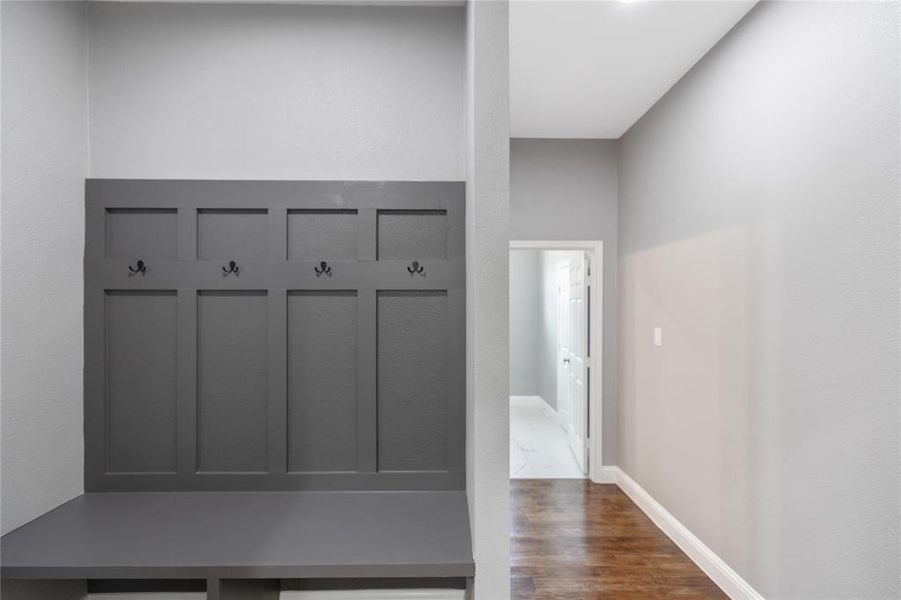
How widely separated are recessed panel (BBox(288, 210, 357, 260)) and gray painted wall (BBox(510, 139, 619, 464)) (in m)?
2.58

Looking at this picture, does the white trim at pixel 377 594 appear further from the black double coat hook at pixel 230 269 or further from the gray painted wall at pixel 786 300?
the gray painted wall at pixel 786 300

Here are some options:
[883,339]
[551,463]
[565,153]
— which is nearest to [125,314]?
[883,339]

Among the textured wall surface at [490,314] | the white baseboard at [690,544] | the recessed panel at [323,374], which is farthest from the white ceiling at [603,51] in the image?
the white baseboard at [690,544]

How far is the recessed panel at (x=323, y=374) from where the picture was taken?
1.93 m

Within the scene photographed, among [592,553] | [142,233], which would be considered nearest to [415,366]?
[142,233]

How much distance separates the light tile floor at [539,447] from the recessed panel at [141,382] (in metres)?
3.22

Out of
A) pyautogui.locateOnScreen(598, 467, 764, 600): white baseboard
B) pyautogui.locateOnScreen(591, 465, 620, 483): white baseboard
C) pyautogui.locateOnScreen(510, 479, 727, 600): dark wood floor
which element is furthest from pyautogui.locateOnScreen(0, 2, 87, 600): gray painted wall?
pyautogui.locateOnScreen(591, 465, 620, 483): white baseboard

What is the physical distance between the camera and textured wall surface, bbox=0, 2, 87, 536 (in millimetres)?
1587

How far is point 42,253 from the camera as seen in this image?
171 cm

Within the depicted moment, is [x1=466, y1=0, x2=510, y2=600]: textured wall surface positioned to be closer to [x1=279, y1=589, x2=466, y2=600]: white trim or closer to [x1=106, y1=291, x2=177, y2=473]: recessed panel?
[x1=279, y1=589, x2=466, y2=600]: white trim

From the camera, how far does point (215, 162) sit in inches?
76.7

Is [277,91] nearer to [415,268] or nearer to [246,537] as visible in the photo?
[415,268]

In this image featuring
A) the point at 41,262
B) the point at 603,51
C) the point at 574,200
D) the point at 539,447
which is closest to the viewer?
the point at 41,262

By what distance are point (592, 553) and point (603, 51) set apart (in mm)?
2971
